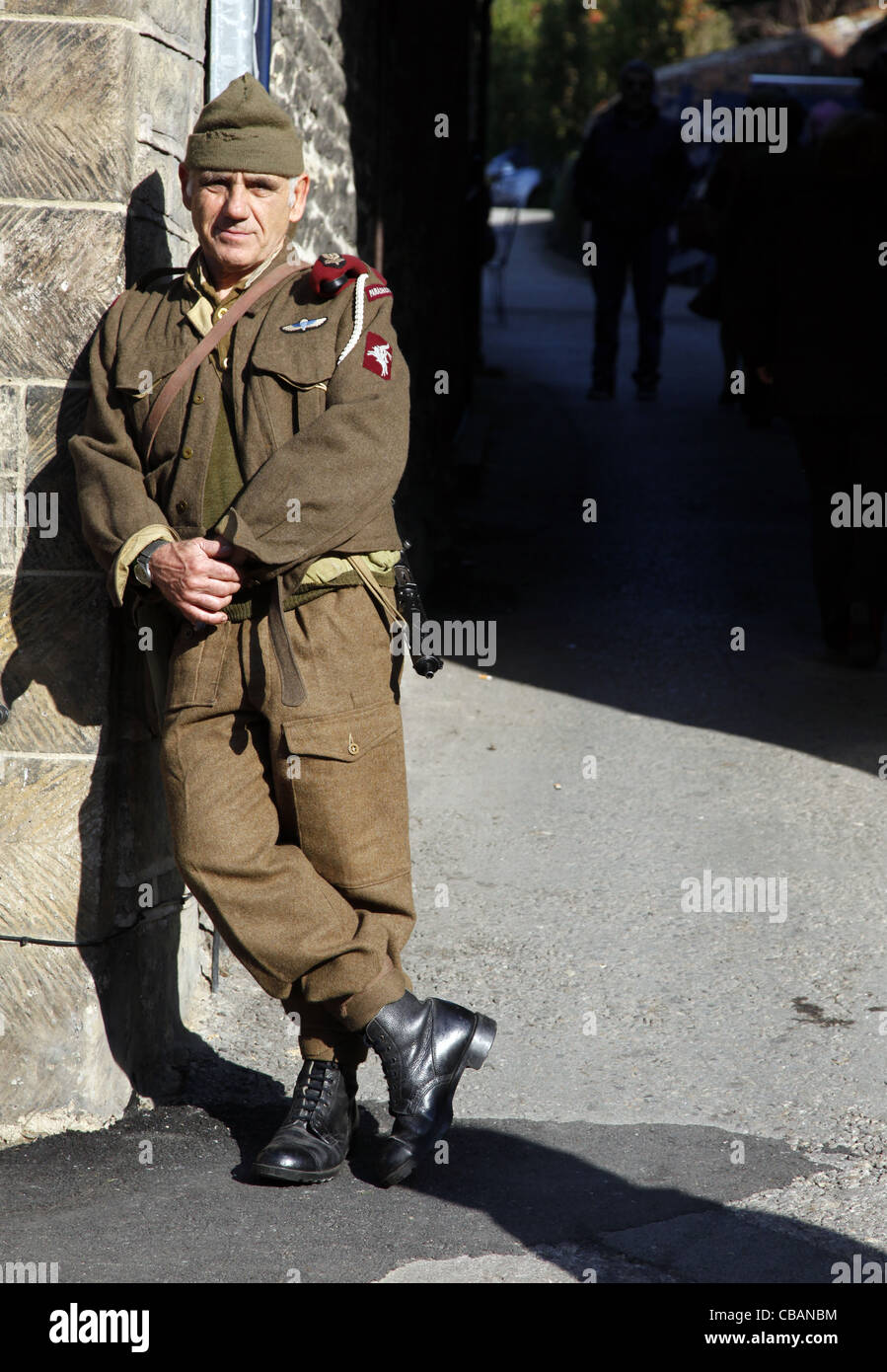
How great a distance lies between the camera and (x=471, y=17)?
34.0 feet

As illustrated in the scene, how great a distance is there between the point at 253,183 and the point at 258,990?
6.65 ft

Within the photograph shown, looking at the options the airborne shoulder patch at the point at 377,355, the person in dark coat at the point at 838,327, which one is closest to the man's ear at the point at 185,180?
the airborne shoulder patch at the point at 377,355

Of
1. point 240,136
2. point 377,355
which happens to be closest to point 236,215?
point 240,136

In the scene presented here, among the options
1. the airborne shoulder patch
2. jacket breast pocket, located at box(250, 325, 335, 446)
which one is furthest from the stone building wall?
the airborne shoulder patch

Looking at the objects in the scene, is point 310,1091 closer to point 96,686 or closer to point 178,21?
point 96,686

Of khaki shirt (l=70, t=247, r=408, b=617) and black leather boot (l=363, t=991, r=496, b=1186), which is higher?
khaki shirt (l=70, t=247, r=408, b=617)

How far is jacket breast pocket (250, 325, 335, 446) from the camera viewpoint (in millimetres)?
3041

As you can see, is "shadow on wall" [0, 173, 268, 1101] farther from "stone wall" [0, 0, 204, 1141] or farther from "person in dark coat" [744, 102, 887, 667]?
"person in dark coat" [744, 102, 887, 667]

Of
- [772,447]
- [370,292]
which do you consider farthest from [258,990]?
[772,447]

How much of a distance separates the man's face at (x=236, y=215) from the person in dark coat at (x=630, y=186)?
754cm

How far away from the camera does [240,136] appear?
3.05 metres

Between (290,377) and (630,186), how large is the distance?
785 cm

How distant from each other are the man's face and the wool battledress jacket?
0.24 feet
